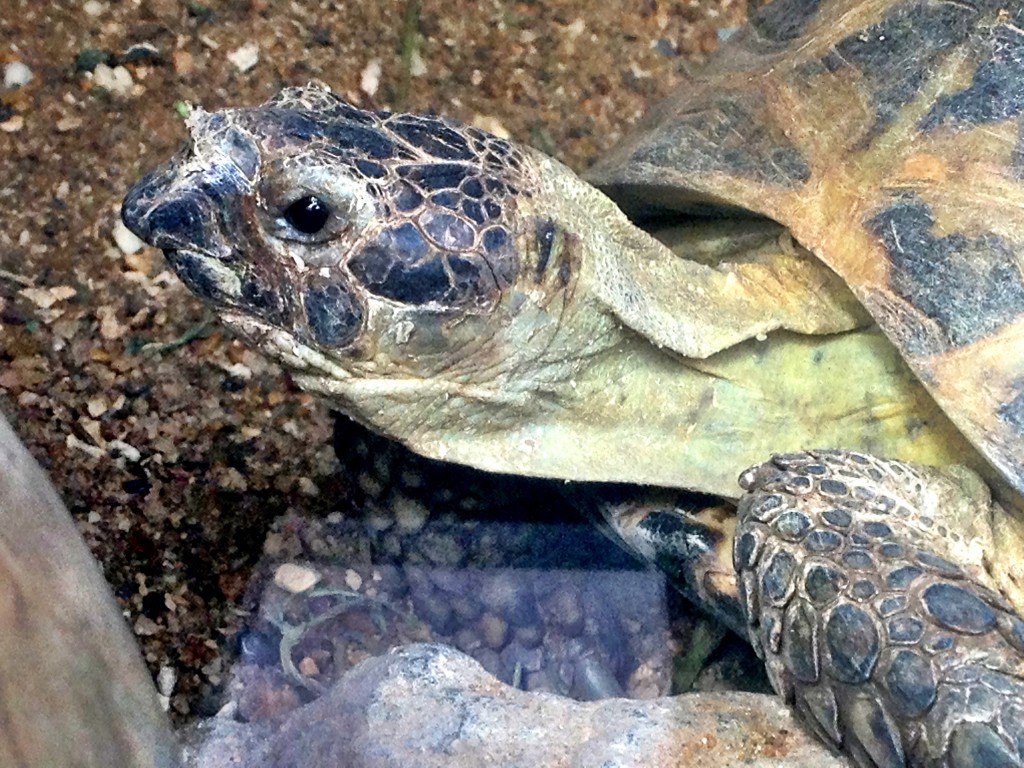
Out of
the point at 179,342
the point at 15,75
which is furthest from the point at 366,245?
the point at 15,75

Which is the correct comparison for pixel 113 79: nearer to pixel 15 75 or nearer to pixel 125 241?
pixel 15 75

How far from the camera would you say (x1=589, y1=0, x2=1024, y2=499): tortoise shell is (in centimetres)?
172

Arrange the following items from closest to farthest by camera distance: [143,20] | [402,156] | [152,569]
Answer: [402,156] < [152,569] < [143,20]

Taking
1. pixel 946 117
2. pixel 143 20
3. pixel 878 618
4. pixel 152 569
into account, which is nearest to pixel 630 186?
pixel 946 117

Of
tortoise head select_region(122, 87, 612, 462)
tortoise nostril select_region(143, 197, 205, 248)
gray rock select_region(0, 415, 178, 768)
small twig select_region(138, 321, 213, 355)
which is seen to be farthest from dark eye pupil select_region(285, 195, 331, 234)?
small twig select_region(138, 321, 213, 355)

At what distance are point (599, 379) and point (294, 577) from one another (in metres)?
0.77

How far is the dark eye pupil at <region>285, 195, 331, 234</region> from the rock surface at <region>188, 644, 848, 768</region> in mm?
808

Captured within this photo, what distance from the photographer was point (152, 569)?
2121 millimetres

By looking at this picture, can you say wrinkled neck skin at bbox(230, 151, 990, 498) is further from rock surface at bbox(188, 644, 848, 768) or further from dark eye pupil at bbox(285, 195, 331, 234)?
rock surface at bbox(188, 644, 848, 768)

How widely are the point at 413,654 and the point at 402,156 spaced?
90cm

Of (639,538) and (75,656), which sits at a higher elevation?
(639,538)

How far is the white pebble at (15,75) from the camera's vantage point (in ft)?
9.43

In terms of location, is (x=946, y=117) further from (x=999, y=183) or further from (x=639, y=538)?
(x=639, y=538)

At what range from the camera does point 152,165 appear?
2.85 m
